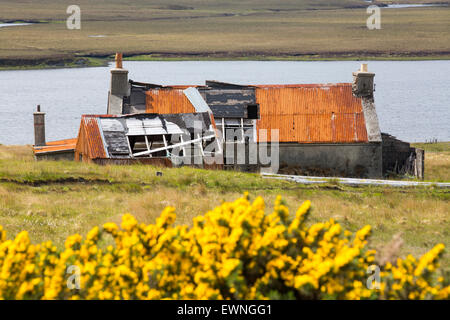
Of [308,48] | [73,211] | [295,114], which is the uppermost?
[308,48]

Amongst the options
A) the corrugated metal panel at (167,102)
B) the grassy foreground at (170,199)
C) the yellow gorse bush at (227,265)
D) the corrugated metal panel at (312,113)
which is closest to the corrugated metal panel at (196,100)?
the corrugated metal panel at (167,102)

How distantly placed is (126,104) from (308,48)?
11892cm

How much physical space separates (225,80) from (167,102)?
60760 mm

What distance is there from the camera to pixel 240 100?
33594mm

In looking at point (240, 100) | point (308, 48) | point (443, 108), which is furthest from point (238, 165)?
point (308, 48)

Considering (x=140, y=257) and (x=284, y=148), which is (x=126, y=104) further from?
(x=140, y=257)

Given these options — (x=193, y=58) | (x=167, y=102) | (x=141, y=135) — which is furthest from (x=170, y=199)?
(x=193, y=58)

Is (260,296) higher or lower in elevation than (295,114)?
lower

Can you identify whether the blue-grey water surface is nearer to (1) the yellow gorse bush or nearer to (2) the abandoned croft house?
(2) the abandoned croft house

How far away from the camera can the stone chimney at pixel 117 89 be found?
109 ft

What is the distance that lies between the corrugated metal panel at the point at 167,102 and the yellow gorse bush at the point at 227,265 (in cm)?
2450

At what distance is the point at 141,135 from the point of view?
2920 cm

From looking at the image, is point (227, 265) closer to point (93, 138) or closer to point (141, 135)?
point (93, 138)

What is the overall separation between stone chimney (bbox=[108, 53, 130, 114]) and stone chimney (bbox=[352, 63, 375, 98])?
1225 centimetres
